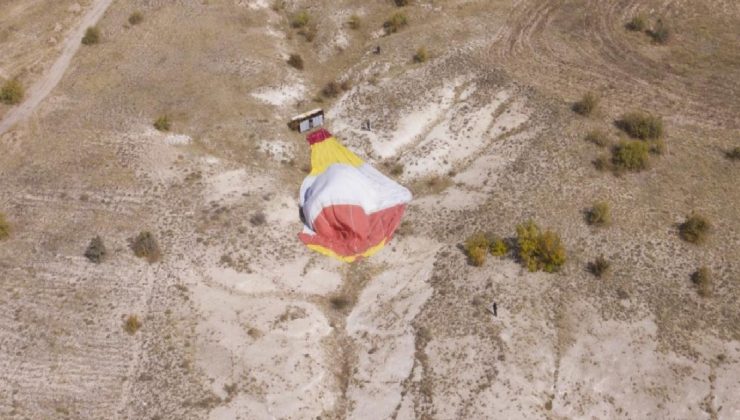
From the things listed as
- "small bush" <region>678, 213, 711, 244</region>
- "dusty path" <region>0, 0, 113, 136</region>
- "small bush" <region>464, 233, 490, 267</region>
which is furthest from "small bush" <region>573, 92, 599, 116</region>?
"dusty path" <region>0, 0, 113, 136</region>

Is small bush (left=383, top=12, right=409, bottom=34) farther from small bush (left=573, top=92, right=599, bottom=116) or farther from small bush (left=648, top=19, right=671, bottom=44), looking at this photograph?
small bush (left=648, top=19, right=671, bottom=44)

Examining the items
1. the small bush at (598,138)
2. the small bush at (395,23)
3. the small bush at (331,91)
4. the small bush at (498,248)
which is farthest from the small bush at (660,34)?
the small bush at (498,248)

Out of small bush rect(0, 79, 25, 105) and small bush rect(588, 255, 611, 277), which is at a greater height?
small bush rect(588, 255, 611, 277)

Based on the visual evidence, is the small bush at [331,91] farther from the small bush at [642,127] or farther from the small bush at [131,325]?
the small bush at [131,325]

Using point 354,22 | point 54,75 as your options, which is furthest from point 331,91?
point 54,75

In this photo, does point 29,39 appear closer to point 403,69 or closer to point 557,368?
point 403,69

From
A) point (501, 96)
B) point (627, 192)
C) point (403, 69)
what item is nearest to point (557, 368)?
point (627, 192)
